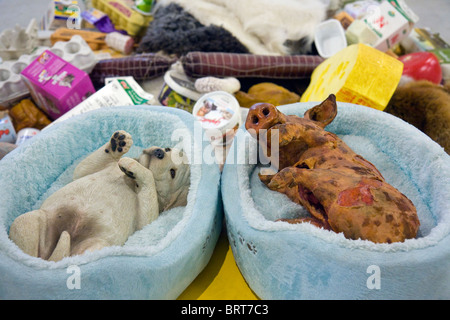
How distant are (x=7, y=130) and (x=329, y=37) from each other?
165 cm

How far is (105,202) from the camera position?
83 centimetres

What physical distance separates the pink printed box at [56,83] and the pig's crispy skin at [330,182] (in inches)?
37.2

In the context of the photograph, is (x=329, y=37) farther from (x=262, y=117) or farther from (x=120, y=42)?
(x=262, y=117)

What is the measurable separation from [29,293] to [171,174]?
0.41 metres

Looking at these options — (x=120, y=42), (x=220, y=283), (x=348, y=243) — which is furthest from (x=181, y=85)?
(x=348, y=243)

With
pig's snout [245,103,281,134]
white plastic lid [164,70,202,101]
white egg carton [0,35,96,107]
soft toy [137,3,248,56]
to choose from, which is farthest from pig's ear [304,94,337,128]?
white egg carton [0,35,96,107]

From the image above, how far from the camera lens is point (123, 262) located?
0.70 meters

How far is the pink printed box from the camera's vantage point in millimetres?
1407

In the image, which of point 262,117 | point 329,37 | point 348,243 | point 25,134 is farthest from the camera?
point 329,37

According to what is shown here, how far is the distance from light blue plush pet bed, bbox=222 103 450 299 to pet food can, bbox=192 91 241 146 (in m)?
0.23

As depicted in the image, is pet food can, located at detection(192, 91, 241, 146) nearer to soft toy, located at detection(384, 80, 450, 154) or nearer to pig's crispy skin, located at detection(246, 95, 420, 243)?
pig's crispy skin, located at detection(246, 95, 420, 243)

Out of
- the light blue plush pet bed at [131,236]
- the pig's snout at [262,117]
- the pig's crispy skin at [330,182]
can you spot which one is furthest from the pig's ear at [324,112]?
the light blue plush pet bed at [131,236]

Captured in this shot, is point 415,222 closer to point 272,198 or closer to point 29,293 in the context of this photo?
point 272,198
